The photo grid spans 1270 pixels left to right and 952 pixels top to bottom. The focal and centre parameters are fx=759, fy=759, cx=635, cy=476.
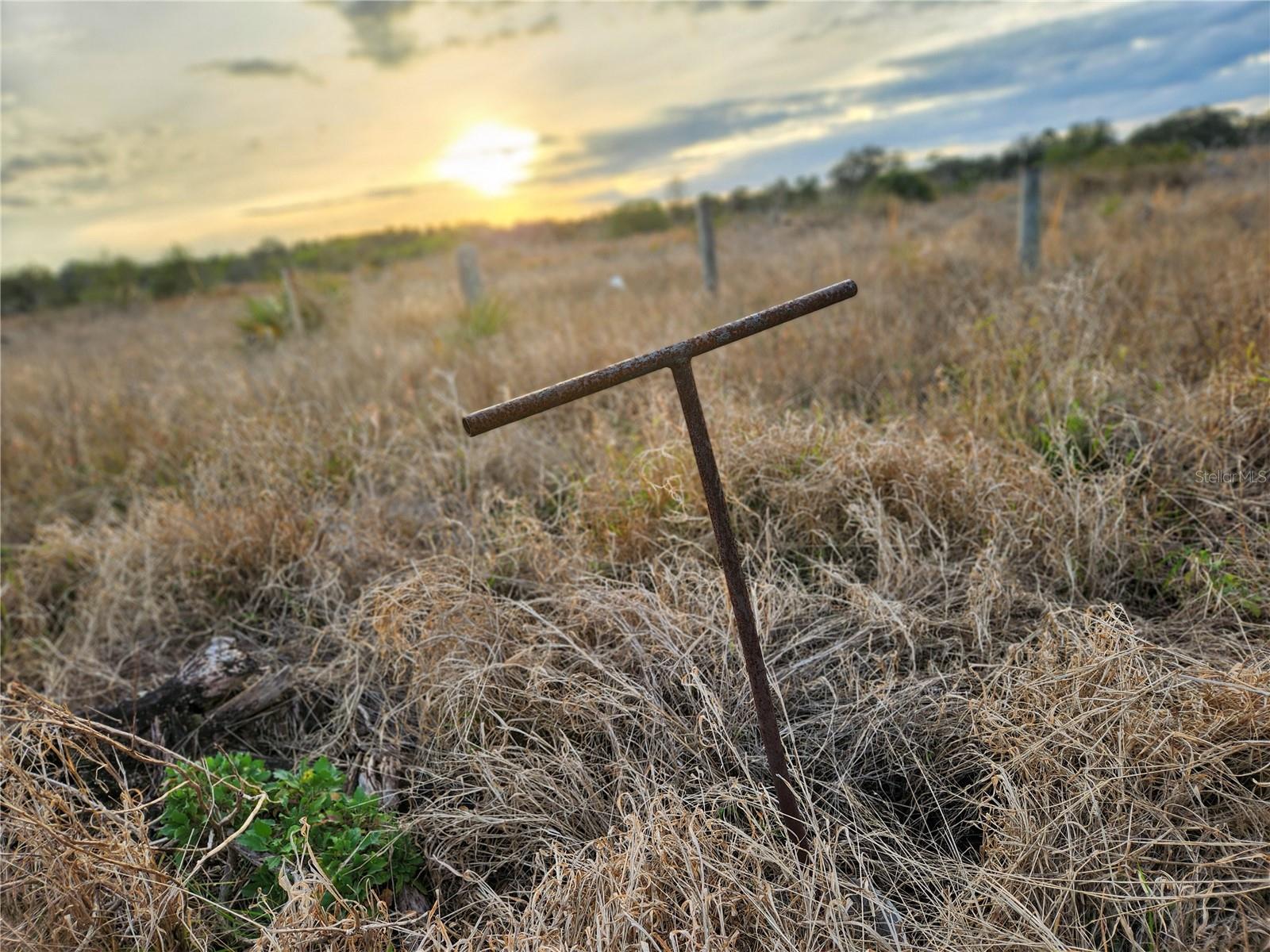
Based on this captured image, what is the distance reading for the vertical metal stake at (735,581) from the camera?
4.88ft

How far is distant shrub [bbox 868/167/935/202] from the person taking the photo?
19812 millimetres

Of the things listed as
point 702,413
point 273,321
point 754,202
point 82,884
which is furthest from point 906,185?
point 82,884

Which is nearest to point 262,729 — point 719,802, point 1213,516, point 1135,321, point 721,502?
point 719,802

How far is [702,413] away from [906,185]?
21.3 meters

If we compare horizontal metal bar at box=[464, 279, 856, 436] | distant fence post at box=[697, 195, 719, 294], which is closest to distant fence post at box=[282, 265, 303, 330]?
distant fence post at box=[697, 195, 719, 294]

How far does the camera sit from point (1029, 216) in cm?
725

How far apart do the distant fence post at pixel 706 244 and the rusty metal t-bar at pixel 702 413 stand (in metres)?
6.95

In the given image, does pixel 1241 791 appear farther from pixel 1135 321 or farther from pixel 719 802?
pixel 1135 321

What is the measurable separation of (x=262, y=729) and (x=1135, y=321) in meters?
4.63

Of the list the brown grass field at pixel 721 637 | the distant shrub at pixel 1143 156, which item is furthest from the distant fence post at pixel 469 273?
the distant shrub at pixel 1143 156

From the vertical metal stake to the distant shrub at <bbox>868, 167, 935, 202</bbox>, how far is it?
20316mm

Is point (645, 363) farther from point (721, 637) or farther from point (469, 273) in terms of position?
point (469, 273)

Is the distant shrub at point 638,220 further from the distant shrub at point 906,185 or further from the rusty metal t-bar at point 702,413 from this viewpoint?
the rusty metal t-bar at point 702,413

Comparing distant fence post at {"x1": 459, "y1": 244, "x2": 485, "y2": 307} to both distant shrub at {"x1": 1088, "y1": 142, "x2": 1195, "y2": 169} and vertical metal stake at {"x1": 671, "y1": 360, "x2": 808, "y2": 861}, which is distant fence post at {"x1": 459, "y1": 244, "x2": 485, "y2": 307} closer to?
vertical metal stake at {"x1": 671, "y1": 360, "x2": 808, "y2": 861}
